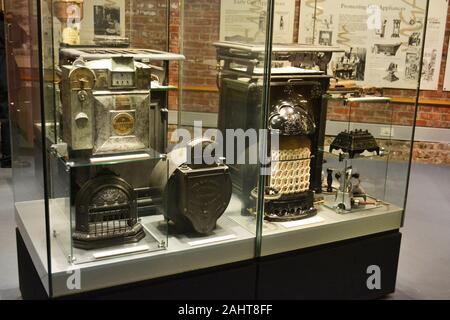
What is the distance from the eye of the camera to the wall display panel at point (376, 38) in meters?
3.06

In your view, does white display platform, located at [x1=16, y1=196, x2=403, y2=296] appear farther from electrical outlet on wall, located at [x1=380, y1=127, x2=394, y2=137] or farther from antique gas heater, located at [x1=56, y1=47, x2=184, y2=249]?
electrical outlet on wall, located at [x1=380, y1=127, x2=394, y2=137]

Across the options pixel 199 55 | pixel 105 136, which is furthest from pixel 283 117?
pixel 105 136

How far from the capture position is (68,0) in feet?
7.98

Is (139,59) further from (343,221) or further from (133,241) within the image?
(343,221)

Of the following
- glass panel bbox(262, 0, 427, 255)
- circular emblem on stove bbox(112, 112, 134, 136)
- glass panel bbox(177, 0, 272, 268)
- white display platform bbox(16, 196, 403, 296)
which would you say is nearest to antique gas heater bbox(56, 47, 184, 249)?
circular emblem on stove bbox(112, 112, 134, 136)

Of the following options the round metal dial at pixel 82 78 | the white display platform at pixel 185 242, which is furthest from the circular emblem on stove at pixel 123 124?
the white display platform at pixel 185 242

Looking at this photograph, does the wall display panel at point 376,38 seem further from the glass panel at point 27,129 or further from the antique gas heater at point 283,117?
the glass panel at point 27,129

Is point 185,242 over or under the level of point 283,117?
under

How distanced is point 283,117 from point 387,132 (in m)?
0.87

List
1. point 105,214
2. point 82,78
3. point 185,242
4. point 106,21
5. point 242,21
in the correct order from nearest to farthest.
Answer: point 82,78
point 105,214
point 185,242
point 242,21
point 106,21

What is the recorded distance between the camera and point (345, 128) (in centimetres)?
314

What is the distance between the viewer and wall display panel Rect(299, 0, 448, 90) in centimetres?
306

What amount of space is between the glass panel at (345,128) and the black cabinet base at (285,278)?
67mm

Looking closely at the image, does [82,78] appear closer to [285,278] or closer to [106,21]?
[106,21]
